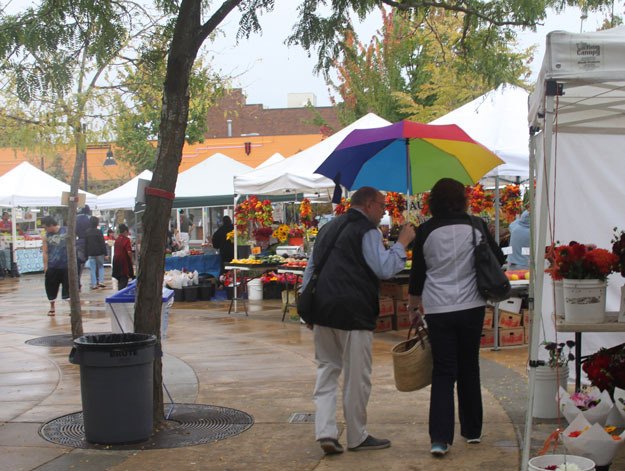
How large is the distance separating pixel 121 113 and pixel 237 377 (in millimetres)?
5101

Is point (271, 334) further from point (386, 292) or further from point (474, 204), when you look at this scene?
point (474, 204)

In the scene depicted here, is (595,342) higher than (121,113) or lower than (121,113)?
lower

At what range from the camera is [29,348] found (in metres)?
12.5

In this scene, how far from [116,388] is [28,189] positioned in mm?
22317

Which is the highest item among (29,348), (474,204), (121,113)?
(121,113)

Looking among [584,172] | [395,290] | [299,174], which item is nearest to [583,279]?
[584,172]

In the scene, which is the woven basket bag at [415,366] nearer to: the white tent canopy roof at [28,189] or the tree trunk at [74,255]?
the tree trunk at [74,255]

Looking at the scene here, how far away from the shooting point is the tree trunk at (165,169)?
7125 millimetres

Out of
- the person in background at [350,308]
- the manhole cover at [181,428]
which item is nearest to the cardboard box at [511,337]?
the manhole cover at [181,428]

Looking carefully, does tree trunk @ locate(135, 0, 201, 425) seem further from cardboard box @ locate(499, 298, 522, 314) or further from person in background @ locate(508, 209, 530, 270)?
person in background @ locate(508, 209, 530, 270)

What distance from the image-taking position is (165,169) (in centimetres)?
716

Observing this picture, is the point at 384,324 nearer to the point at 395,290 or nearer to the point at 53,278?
the point at 395,290

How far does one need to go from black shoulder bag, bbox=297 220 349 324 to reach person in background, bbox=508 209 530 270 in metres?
5.73

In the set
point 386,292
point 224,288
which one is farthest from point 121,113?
point 224,288
